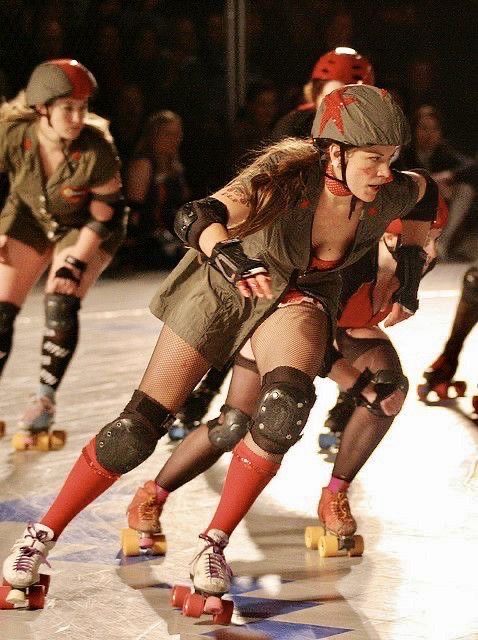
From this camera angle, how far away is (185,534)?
4.07m

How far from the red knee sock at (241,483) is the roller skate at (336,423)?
1.65 meters

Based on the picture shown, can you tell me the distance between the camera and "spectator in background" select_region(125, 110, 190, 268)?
9.20 m

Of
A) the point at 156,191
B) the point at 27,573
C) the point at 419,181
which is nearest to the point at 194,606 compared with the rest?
the point at 27,573

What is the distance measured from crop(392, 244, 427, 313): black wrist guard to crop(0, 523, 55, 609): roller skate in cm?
121

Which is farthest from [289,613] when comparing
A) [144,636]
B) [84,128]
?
[84,128]

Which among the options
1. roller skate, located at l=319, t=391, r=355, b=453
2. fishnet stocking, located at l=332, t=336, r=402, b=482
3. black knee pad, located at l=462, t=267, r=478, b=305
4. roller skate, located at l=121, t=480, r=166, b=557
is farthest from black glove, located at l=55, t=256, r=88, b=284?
black knee pad, located at l=462, t=267, r=478, b=305

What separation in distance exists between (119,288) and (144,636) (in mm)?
5907

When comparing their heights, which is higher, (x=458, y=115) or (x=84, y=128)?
(x=84, y=128)

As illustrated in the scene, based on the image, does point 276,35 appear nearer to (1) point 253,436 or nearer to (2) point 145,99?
(2) point 145,99

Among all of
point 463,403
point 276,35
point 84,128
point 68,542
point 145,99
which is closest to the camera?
point 68,542

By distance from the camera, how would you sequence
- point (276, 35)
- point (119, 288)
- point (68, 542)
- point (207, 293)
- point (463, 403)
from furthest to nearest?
point (276, 35) < point (119, 288) < point (463, 403) < point (68, 542) < point (207, 293)

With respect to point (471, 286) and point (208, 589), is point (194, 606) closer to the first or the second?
point (208, 589)

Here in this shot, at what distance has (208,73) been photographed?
10.7 meters

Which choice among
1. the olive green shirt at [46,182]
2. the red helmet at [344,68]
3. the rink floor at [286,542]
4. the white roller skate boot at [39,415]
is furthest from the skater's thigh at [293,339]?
the white roller skate boot at [39,415]
